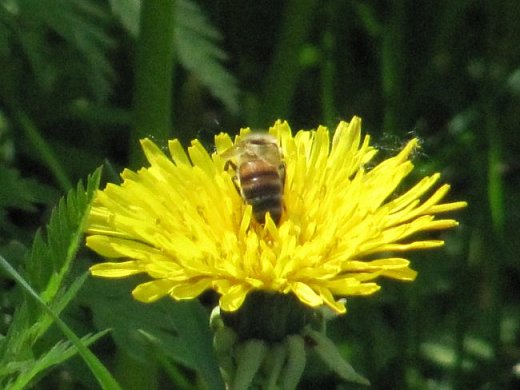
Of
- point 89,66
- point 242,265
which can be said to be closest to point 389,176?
point 242,265

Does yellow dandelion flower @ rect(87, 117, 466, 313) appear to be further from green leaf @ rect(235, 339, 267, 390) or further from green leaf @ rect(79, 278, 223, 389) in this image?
green leaf @ rect(79, 278, 223, 389)

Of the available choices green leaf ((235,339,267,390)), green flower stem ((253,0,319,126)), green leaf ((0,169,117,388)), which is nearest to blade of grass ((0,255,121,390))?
green leaf ((0,169,117,388))

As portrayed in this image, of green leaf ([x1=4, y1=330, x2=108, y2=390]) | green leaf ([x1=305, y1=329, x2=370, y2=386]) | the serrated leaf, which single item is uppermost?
the serrated leaf

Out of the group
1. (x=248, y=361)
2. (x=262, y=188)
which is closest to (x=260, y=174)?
(x=262, y=188)

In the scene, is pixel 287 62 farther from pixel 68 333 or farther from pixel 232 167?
pixel 68 333

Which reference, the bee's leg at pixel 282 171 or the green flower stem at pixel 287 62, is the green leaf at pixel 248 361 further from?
the green flower stem at pixel 287 62
